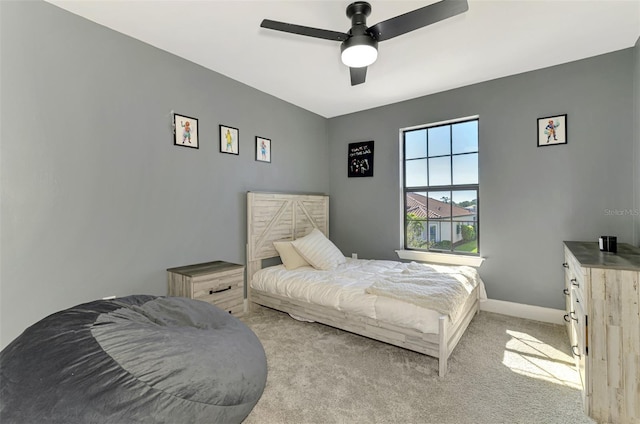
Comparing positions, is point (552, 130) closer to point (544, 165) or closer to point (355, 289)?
point (544, 165)

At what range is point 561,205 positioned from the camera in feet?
9.64

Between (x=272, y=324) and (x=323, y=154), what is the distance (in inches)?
110

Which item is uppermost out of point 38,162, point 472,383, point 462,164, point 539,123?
point 539,123

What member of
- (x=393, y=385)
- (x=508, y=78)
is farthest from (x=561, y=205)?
(x=393, y=385)

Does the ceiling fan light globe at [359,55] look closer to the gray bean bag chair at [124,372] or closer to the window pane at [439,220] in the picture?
the gray bean bag chair at [124,372]

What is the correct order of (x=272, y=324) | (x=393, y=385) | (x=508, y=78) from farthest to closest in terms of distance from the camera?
(x=508, y=78) < (x=272, y=324) < (x=393, y=385)

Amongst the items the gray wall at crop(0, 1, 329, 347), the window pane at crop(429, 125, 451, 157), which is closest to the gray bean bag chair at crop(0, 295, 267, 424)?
the gray wall at crop(0, 1, 329, 347)

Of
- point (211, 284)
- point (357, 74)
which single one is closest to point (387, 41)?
point (357, 74)

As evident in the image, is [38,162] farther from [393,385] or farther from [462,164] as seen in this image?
[462,164]

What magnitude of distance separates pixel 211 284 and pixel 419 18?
2.61m

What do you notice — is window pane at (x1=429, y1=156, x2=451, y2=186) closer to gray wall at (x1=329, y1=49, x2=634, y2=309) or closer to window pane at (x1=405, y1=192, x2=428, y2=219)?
window pane at (x1=405, y1=192, x2=428, y2=219)

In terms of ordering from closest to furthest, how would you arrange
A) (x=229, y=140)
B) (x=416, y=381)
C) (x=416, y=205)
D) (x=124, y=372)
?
(x=124, y=372)
(x=416, y=381)
(x=229, y=140)
(x=416, y=205)

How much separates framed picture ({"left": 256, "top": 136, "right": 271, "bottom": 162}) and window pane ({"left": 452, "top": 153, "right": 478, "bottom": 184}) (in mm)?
2421

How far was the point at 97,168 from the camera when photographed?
225 cm
